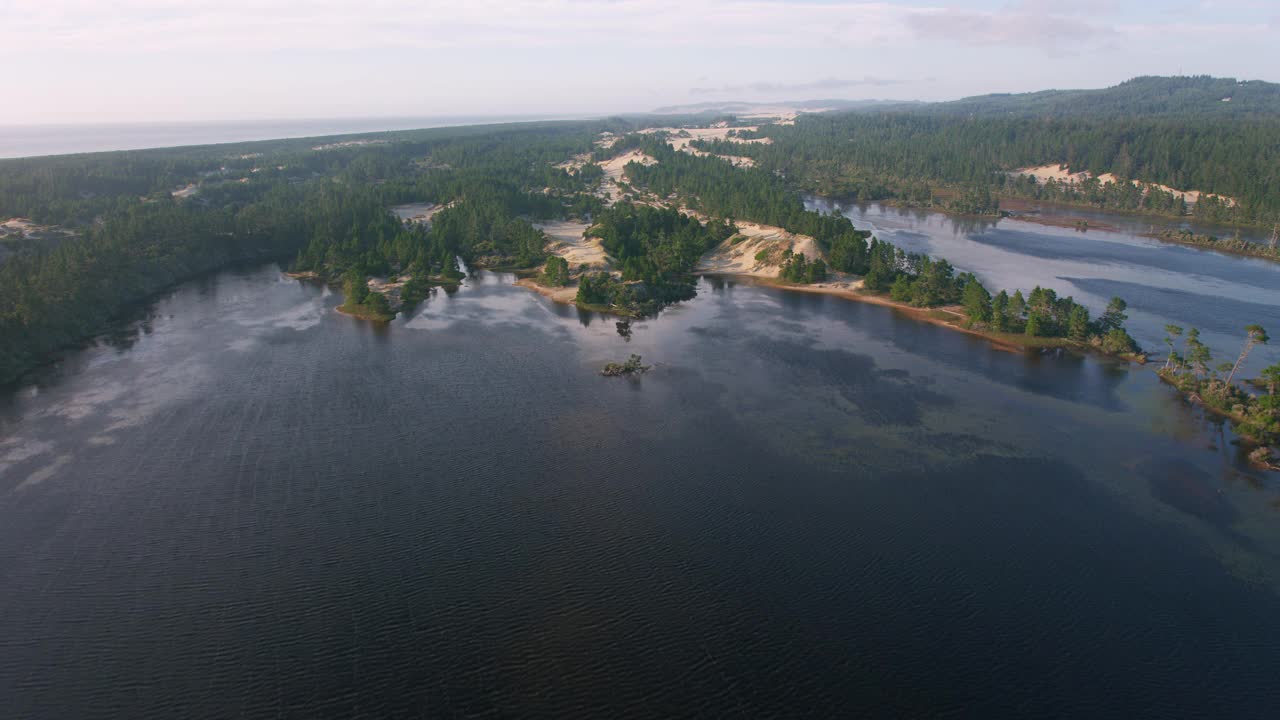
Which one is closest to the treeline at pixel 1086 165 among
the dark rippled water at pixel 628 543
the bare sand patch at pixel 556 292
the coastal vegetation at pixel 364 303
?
the bare sand patch at pixel 556 292

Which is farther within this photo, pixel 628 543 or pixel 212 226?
pixel 212 226

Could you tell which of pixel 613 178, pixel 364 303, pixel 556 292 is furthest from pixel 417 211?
pixel 613 178

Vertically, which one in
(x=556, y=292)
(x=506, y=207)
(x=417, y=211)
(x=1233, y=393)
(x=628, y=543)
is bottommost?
(x=1233, y=393)

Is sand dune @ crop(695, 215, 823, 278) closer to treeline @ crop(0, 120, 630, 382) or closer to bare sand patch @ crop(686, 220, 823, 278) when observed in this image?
bare sand patch @ crop(686, 220, 823, 278)

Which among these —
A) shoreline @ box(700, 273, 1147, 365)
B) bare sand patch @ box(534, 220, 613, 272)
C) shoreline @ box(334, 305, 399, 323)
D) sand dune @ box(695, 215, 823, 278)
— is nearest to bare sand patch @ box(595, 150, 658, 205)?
bare sand patch @ box(534, 220, 613, 272)

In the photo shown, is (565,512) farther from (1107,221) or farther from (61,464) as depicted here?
(1107,221)

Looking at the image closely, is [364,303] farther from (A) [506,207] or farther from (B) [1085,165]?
(B) [1085,165]

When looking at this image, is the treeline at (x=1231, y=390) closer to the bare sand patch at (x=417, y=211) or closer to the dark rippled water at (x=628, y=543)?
the dark rippled water at (x=628, y=543)

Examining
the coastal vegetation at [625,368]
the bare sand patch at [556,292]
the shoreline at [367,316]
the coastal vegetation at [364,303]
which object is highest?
the coastal vegetation at [364,303]

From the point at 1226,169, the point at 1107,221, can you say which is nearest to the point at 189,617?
the point at 1107,221
